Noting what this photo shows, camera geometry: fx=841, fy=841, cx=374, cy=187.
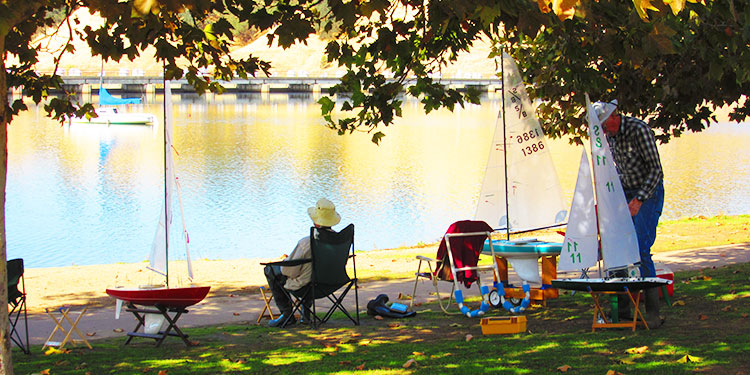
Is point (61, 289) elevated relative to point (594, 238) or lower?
lower

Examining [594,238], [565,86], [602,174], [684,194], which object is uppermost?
[565,86]

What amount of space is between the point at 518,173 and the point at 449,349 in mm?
3187

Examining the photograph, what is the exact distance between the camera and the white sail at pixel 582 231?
20.1 feet

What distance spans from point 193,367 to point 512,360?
1.98 metres

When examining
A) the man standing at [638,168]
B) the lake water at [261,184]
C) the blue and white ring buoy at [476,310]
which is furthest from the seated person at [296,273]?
the lake water at [261,184]

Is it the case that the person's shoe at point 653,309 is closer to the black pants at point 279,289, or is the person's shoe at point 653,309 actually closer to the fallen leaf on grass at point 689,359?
the fallen leaf on grass at point 689,359

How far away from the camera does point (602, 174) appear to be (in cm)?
598

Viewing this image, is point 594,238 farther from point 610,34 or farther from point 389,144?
point 389,144

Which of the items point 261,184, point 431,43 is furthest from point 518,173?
point 261,184

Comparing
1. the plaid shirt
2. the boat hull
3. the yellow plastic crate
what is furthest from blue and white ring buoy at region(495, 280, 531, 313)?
the plaid shirt

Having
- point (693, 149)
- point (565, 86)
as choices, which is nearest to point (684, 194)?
point (693, 149)

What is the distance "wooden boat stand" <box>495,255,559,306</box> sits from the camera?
727 centimetres

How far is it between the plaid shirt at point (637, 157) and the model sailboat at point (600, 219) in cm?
36

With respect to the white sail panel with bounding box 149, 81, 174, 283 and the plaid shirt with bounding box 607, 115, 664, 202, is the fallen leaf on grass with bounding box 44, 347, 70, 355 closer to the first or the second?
the white sail panel with bounding box 149, 81, 174, 283
